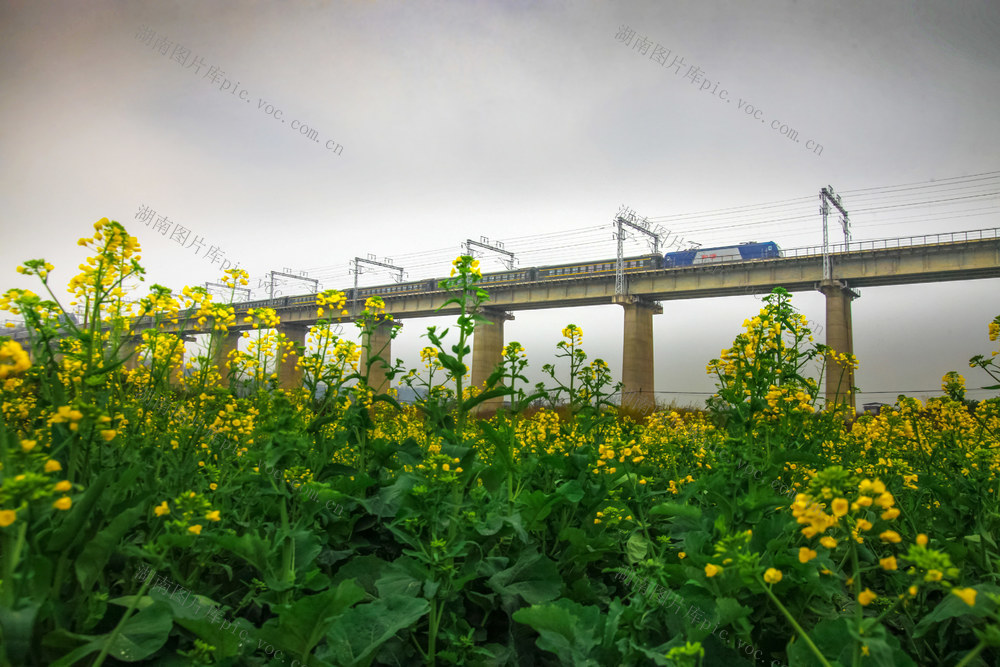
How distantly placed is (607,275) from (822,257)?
12943mm

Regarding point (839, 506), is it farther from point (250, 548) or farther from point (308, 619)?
point (250, 548)

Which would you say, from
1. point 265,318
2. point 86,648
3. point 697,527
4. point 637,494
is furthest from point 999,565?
point 265,318

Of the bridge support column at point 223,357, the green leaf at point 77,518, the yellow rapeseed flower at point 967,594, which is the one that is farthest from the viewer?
the bridge support column at point 223,357

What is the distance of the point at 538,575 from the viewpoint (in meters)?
1.86

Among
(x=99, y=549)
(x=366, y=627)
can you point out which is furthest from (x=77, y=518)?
(x=366, y=627)

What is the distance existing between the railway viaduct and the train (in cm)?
57

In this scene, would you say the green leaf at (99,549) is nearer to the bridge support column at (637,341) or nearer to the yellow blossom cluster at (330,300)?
the yellow blossom cluster at (330,300)

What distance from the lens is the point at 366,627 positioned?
4.94 ft

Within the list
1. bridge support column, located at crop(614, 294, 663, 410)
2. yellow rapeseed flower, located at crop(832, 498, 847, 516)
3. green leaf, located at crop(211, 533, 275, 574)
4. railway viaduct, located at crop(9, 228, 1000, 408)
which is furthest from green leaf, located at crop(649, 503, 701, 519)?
bridge support column, located at crop(614, 294, 663, 410)

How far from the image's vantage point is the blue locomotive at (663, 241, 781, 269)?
115ft

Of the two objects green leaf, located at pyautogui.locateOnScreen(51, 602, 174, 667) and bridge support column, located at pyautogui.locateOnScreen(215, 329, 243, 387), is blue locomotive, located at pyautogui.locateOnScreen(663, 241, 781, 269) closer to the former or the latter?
bridge support column, located at pyautogui.locateOnScreen(215, 329, 243, 387)

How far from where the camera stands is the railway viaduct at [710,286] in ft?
95.9

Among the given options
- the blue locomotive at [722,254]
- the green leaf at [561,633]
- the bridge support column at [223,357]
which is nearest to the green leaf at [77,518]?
the green leaf at [561,633]

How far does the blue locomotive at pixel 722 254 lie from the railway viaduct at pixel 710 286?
107 cm
